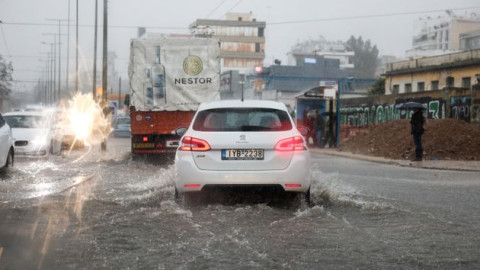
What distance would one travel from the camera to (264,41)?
12056 centimetres

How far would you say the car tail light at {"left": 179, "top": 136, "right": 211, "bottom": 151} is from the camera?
9422mm

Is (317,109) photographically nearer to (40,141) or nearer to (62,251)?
(40,141)

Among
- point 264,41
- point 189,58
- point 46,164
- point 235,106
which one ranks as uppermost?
point 264,41

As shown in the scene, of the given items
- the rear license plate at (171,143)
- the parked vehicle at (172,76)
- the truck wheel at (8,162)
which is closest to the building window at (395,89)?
the parked vehicle at (172,76)

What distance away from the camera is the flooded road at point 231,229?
6344 mm

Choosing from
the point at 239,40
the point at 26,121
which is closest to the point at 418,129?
the point at 26,121

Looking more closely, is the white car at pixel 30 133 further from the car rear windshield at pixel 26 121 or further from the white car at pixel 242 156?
the white car at pixel 242 156

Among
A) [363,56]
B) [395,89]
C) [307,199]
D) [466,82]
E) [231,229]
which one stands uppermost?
[363,56]

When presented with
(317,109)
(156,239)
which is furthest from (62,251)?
(317,109)

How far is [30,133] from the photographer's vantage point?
70.1 feet

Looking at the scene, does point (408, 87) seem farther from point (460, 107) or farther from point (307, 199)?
point (307, 199)

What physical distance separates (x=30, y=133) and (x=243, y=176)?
13.7 meters

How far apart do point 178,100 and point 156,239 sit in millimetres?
13106

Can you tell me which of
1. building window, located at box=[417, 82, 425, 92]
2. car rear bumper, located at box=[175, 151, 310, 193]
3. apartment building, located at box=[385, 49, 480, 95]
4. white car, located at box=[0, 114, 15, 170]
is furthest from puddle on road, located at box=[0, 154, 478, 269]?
building window, located at box=[417, 82, 425, 92]
